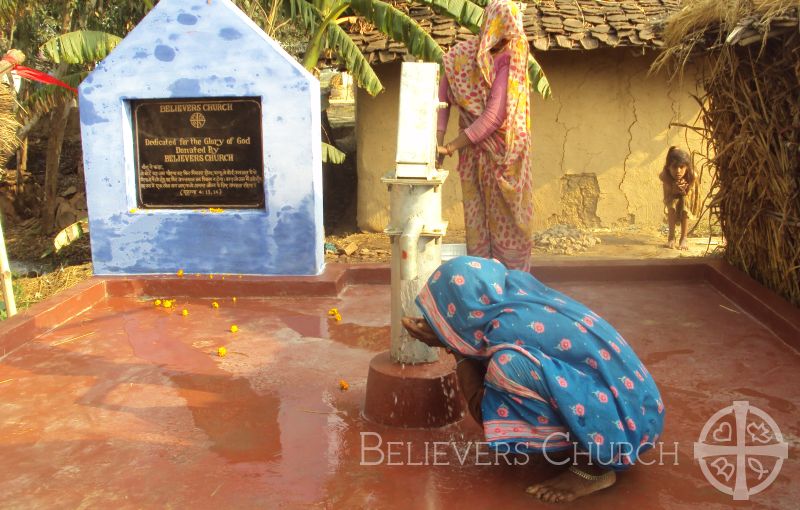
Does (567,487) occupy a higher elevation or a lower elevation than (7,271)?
lower

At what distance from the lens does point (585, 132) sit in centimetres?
1066

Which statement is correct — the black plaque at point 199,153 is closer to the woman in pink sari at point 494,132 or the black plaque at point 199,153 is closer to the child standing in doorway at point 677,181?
the woman in pink sari at point 494,132

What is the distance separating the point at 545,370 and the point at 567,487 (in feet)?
1.61

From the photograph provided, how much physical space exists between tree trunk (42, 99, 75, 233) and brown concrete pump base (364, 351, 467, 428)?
11.5 m

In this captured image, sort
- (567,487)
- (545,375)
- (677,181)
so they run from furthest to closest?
A: 1. (677,181)
2. (567,487)
3. (545,375)

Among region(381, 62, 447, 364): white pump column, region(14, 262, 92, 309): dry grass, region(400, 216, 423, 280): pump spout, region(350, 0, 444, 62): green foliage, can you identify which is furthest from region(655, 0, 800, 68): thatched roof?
region(14, 262, 92, 309): dry grass

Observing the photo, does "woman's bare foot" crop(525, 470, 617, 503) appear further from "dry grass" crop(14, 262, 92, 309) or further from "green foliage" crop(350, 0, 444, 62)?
"dry grass" crop(14, 262, 92, 309)

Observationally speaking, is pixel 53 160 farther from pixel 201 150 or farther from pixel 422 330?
pixel 422 330

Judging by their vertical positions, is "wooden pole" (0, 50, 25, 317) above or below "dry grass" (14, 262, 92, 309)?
above

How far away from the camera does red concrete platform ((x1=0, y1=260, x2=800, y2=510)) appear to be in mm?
2824

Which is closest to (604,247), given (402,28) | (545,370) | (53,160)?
(402,28)

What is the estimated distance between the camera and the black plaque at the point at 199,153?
5789 mm

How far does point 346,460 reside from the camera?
3.05m

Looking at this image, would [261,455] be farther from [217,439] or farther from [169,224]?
[169,224]
